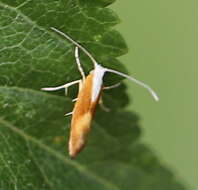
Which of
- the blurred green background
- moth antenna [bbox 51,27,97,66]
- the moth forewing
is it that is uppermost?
moth antenna [bbox 51,27,97,66]

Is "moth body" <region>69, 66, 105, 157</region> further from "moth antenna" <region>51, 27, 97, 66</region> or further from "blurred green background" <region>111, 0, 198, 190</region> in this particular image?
"blurred green background" <region>111, 0, 198, 190</region>

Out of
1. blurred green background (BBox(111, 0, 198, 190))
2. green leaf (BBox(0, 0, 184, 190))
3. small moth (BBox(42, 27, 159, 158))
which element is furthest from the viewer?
blurred green background (BBox(111, 0, 198, 190))

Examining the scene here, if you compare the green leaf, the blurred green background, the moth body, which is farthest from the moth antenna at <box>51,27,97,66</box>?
the blurred green background

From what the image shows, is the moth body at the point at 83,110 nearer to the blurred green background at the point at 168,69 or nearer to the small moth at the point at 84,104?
the small moth at the point at 84,104

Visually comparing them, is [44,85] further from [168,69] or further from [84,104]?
[168,69]

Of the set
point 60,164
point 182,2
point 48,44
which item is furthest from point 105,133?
point 182,2

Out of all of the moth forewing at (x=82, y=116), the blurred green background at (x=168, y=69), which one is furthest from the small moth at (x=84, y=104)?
the blurred green background at (x=168, y=69)
